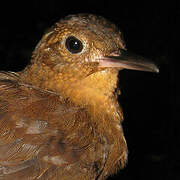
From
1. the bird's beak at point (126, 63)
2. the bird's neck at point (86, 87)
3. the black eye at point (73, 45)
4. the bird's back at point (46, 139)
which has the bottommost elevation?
the bird's back at point (46, 139)

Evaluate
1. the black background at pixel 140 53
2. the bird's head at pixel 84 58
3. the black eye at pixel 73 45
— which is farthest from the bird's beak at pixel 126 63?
the black background at pixel 140 53

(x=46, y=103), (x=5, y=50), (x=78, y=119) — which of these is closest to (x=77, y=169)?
(x=78, y=119)

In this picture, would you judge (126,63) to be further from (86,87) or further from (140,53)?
(140,53)

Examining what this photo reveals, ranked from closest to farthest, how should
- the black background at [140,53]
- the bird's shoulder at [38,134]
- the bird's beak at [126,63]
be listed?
the bird's shoulder at [38,134] → the bird's beak at [126,63] → the black background at [140,53]

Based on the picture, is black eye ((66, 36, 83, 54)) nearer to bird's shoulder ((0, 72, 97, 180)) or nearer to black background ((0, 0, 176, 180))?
bird's shoulder ((0, 72, 97, 180))

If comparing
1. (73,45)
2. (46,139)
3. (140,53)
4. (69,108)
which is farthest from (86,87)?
(140,53)

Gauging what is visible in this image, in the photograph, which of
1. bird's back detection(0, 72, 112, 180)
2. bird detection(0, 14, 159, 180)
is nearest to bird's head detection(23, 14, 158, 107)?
bird detection(0, 14, 159, 180)

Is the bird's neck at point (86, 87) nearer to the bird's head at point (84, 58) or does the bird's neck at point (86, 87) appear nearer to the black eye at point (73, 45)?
the bird's head at point (84, 58)
